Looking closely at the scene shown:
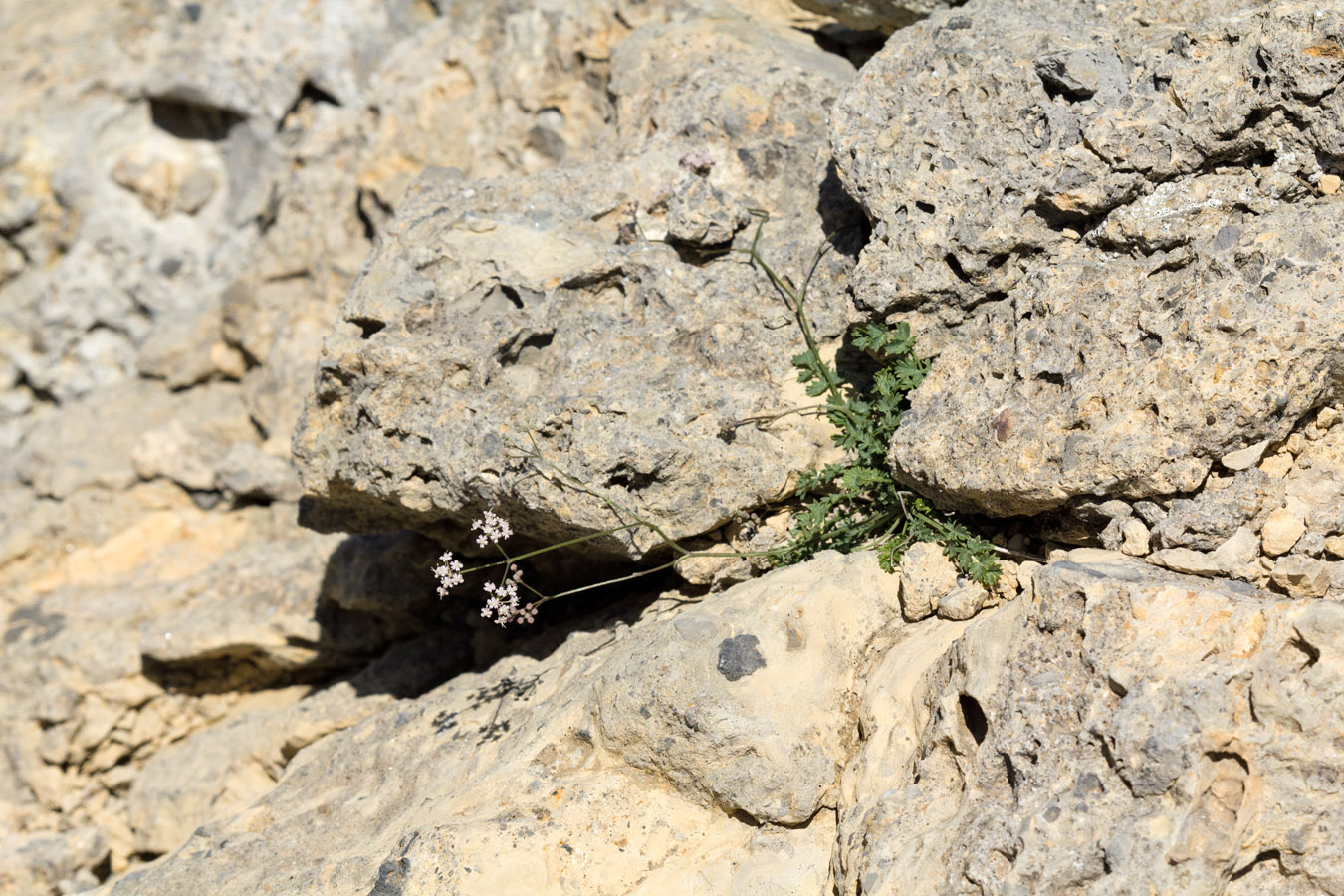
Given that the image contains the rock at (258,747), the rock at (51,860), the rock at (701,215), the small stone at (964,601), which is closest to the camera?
the small stone at (964,601)

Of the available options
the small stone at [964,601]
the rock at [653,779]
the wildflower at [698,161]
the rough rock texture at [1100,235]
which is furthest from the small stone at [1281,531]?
the wildflower at [698,161]

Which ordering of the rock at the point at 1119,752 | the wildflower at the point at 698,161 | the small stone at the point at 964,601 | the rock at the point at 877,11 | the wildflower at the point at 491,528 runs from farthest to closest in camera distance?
the rock at the point at 877,11 → the wildflower at the point at 698,161 → the wildflower at the point at 491,528 → the small stone at the point at 964,601 → the rock at the point at 1119,752

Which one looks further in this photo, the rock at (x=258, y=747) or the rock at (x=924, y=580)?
the rock at (x=258, y=747)

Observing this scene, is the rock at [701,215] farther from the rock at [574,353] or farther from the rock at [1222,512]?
the rock at [1222,512]

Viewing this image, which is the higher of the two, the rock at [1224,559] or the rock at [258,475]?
the rock at [1224,559]

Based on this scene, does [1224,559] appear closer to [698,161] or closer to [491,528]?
[491,528]

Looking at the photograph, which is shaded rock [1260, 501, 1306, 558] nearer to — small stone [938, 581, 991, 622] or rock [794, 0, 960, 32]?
small stone [938, 581, 991, 622]

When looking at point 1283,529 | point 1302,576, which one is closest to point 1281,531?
point 1283,529
